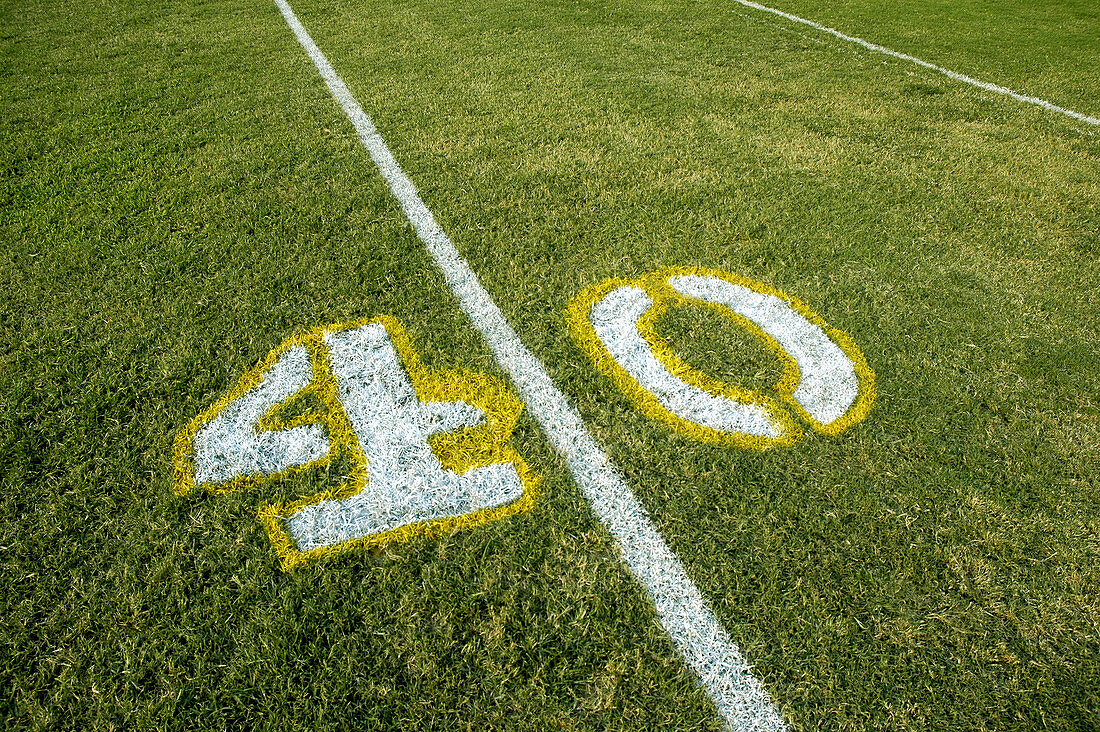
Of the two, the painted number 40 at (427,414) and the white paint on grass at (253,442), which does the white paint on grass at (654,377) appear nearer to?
the painted number 40 at (427,414)

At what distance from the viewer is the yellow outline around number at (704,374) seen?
2.18 m

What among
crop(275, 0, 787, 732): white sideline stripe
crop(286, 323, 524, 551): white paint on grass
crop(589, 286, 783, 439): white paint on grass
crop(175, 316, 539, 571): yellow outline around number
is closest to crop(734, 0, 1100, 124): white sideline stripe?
crop(589, 286, 783, 439): white paint on grass

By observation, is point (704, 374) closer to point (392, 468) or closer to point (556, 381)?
point (556, 381)

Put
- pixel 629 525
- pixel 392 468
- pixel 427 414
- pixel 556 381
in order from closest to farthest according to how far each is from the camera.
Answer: pixel 629 525 < pixel 392 468 < pixel 427 414 < pixel 556 381

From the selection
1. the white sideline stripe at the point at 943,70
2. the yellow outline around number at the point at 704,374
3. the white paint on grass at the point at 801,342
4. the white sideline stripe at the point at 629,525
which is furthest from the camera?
the white sideline stripe at the point at 943,70

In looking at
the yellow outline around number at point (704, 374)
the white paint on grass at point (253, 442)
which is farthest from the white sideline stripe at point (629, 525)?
the white paint on grass at point (253, 442)

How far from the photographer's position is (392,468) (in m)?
2.03

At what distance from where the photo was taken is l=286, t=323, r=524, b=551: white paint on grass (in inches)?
73.8

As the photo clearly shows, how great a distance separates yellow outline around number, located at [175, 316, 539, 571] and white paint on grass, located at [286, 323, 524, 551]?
0.07ft

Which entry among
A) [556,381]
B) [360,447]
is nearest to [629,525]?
[556,381]

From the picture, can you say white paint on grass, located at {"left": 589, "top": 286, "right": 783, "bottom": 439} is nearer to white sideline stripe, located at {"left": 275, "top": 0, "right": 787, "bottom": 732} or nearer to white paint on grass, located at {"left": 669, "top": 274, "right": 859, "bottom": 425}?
white paint on grass, located at {"left": 669, "top": 274, "right": 859, "bottom": 425}

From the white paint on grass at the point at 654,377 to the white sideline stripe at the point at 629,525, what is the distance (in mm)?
315

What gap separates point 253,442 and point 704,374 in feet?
5.24

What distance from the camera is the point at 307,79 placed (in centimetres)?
479
